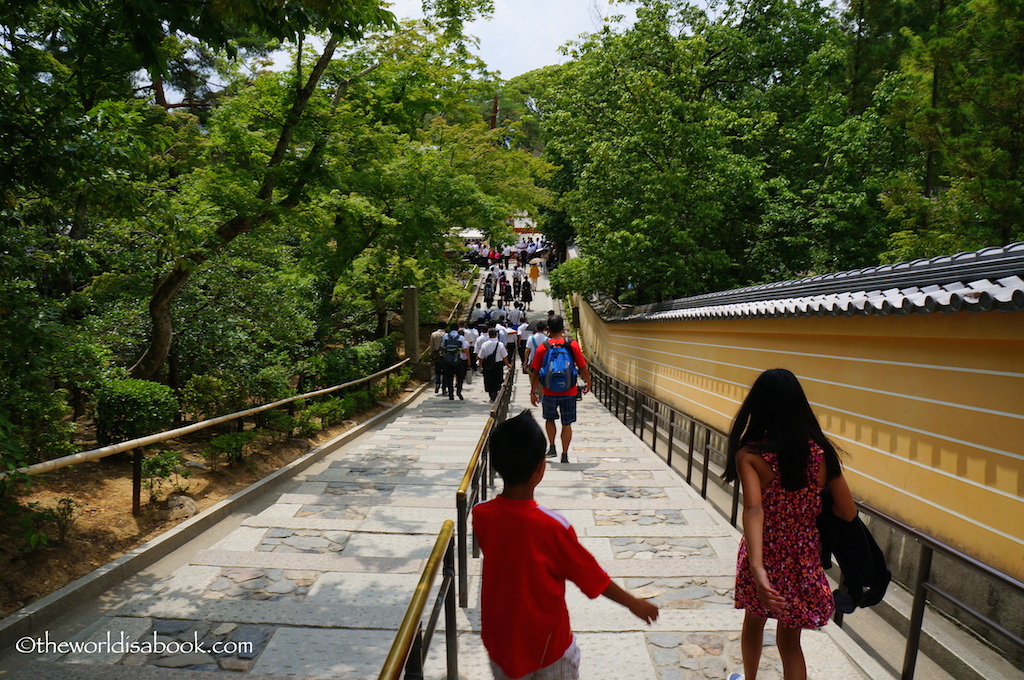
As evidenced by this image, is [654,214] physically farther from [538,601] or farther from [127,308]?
[538,601]

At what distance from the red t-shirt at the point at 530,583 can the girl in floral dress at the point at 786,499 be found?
3.07ft

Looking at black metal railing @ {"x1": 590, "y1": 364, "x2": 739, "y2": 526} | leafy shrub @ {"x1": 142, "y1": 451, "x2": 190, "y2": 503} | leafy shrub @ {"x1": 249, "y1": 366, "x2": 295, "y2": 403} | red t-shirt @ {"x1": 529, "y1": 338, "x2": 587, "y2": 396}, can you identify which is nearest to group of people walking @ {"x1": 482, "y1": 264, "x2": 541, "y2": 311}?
black metal railing @ {"x1": 590, "y1": 364, "x2": 739, "y2": 526}

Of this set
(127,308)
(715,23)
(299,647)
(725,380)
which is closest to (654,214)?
(725,380)

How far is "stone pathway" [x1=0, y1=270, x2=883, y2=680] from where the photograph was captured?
3.79m

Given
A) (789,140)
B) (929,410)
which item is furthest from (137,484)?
(789,140)

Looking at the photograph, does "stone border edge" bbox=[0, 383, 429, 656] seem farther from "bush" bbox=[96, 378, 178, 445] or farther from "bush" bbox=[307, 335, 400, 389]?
"bush" bbox=[307, 335, 400, 389]

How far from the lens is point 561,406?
8.16m

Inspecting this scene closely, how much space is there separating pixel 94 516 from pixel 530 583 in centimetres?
503

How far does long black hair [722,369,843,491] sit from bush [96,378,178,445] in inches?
250

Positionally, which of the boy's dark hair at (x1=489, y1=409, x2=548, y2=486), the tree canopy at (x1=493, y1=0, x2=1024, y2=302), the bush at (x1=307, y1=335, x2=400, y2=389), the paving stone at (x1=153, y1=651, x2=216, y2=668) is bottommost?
the paving stone at (x1=153, y1=651, x2=216, y2=668)

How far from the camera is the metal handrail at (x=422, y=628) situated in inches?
84.8

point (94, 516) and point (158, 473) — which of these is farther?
point (158, 473)

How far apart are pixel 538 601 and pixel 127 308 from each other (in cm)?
929

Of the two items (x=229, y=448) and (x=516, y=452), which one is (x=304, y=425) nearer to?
(x=229, y=448)
